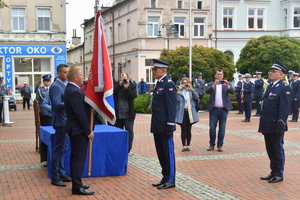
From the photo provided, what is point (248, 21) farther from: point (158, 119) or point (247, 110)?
point (158, 119)

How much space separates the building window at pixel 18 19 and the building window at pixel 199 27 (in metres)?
17.2

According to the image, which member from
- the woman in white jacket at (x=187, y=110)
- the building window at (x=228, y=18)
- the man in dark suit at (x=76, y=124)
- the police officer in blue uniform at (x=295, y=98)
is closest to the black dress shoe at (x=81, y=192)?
the man in dark suit at (x=76, y=124)

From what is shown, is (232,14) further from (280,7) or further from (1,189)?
(1,189)

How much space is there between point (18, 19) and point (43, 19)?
6.37ft

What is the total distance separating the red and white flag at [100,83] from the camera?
288 inches

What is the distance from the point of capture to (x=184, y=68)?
33688 millimetres

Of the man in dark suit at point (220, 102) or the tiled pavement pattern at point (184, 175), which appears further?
the man in dark suit at point (220, 102)

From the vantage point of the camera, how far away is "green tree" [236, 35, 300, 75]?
3553cm

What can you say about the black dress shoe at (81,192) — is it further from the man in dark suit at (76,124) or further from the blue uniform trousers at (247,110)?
the blue uniform trousers at (247,110)

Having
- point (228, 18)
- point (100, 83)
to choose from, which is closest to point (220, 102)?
point (100, 83)

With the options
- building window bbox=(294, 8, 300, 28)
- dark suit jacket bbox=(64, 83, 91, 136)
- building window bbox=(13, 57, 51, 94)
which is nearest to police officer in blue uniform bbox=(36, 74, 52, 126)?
dark suit jacket bbox=(64, 83, 91, 136)

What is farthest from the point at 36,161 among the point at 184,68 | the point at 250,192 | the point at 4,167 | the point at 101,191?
the point at 184,68

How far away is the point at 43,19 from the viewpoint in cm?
3509

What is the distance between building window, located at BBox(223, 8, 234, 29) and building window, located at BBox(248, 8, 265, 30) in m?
1.91
